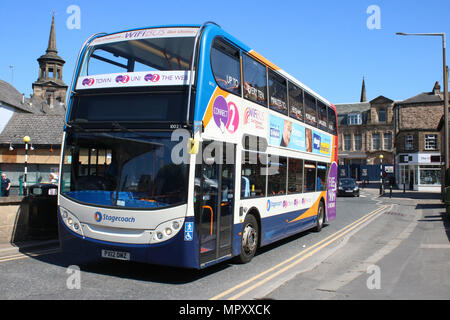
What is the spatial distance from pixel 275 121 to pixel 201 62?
10.7 feet

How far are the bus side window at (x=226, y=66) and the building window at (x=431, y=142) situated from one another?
147ft

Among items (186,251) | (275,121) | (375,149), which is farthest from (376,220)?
(375,149)

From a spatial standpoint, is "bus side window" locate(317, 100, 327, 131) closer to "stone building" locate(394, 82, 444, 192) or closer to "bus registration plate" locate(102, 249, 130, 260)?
"bus registration plate" locate(102, 249, 130, 260)

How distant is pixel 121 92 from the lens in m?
6.97

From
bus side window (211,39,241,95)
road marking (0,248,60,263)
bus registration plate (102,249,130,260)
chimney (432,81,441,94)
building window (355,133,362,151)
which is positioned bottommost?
road marking (0,248,60,263)

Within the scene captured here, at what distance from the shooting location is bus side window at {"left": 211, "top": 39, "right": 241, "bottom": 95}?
288 inches

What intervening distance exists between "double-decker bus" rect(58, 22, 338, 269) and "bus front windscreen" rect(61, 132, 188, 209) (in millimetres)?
16

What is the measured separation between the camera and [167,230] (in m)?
6.39

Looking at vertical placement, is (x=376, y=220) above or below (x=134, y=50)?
below

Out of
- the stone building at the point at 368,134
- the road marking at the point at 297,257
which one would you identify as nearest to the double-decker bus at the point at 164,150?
the road marking at the point at 297,257

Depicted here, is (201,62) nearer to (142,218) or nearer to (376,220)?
(142,218)

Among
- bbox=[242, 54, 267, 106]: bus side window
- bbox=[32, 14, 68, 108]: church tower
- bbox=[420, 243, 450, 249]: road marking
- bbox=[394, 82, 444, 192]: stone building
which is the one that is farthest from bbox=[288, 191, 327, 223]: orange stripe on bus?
bbox=[32, 14, 68, 108]: church tower

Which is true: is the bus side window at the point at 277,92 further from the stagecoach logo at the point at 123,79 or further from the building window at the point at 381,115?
the building window at the point at 381,115

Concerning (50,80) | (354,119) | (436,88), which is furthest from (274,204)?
(50,80)
